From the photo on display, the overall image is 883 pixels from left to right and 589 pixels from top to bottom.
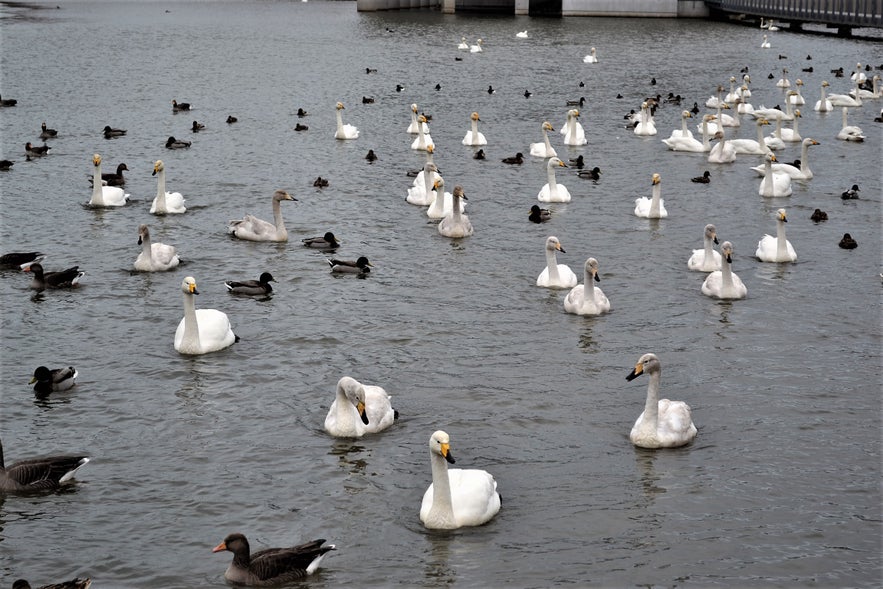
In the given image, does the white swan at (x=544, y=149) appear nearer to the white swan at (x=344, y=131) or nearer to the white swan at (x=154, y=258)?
the white swan at (x=344, y=131)

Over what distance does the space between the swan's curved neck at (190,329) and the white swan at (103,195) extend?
12.0 metres

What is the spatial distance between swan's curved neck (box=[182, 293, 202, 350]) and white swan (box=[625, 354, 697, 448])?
7.62 meters

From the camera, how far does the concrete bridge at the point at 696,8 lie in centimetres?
8262

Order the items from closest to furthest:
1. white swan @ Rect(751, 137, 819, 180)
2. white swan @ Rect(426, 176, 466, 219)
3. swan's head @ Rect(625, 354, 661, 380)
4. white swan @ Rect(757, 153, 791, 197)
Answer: swan's head @ Rect(625, 354, 661, 380) → white swan @ Rect(426, 176, 466, 219) → white swan @ Rect(757, 153, 791, 197) → white swan @ Rect(751, 137, 819, 180)

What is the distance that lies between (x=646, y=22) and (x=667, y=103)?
47.3 m

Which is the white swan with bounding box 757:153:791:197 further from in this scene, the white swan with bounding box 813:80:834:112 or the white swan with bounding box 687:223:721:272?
Result: the white swan with bounding box 813:80:834:112

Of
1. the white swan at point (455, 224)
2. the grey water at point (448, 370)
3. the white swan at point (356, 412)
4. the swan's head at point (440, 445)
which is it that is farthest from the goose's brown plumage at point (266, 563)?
the white swan at point (455, 224)

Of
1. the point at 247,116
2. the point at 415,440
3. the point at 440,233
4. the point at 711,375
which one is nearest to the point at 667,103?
the point at 247,116

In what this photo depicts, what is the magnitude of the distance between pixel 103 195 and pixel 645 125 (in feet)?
68.4

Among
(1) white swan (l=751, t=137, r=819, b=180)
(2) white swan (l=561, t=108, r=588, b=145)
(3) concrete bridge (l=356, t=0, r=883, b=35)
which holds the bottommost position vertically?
(1) white swan (l=751, t=137, r=819, b=180)

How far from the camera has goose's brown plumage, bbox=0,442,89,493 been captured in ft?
50.5

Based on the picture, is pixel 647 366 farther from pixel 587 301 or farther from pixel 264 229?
pixel 264 229

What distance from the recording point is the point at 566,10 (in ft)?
345

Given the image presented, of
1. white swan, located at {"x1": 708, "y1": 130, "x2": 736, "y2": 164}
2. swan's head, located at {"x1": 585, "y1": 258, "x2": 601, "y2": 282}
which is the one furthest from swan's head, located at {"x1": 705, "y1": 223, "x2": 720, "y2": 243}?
white swan, located at {"x1": 708, "y1": 130, "x2": 736, "y2": 164}
